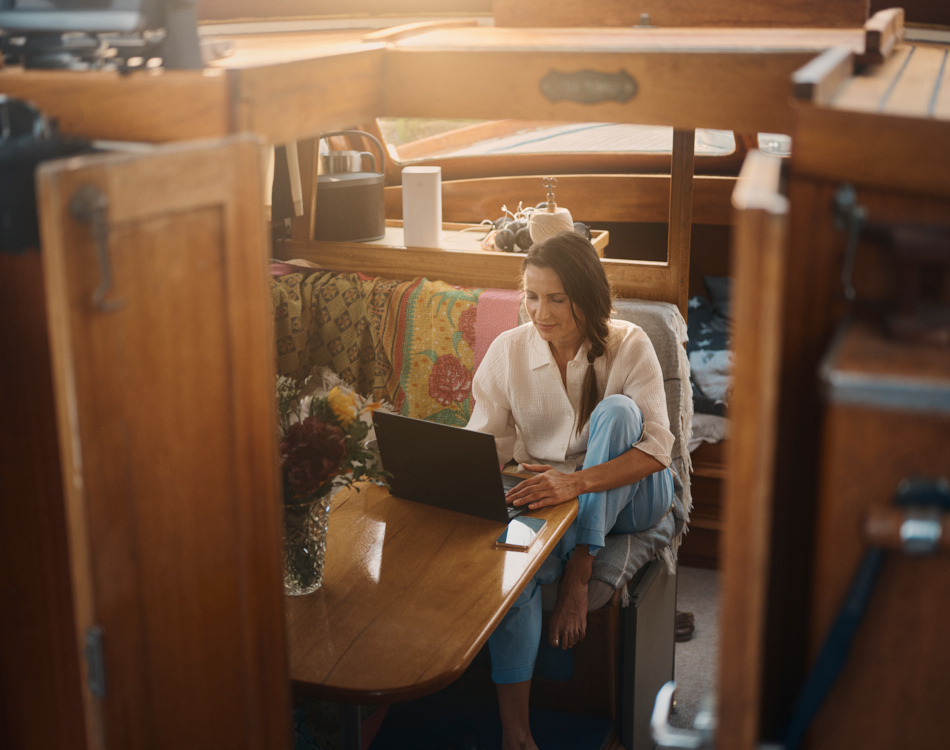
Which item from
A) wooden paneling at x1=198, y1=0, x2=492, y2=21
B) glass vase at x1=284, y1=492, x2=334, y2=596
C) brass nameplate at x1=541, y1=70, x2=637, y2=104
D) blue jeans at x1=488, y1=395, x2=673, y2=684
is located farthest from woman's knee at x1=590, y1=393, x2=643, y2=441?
wooden paneling at x1=198, y1=0, x2=492, y2=21

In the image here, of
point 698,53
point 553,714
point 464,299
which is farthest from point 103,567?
point 464,299

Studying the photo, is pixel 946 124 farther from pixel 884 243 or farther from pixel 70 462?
pixel 70 462

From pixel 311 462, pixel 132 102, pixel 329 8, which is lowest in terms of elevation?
pixel 311 462

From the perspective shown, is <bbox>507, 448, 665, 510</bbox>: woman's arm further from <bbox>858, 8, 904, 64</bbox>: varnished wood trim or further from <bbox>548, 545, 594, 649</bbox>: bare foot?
<bbox>858, 8, 904, 64</bbox>: varnished wood trim

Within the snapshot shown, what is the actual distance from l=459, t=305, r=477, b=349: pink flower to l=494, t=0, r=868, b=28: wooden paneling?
143cm

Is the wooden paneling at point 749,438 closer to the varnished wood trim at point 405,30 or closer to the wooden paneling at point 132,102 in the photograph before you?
the wooden paneling at point 132,102

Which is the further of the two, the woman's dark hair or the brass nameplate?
the woman's dark hair

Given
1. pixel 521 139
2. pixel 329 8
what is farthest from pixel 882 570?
pixel 521 139

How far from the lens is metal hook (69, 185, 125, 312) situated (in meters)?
0.85

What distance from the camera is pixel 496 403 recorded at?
2695 mm

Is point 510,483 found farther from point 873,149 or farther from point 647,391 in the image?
point 873,149

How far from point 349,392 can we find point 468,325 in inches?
48.0

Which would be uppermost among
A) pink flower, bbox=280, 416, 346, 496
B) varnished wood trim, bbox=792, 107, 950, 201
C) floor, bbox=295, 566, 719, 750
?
varnished wood trim, bbox=792, 107, 950, 201

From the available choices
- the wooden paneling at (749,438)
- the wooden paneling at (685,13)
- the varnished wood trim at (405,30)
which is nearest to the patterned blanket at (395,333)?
the varnished wood trim at (405,30)
